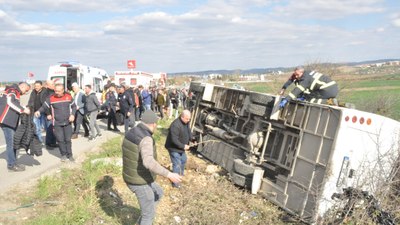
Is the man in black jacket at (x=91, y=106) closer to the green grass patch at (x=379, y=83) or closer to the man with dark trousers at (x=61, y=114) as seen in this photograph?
the man with dark trousers at (x=61, y=114)

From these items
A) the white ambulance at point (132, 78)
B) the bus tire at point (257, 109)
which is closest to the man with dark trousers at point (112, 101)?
the bus tire at point (257, 109)

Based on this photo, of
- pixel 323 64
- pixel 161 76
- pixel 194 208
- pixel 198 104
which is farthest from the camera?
pixel 161 76

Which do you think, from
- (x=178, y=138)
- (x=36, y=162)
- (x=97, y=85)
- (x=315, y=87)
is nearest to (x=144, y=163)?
(x=178, y=138)

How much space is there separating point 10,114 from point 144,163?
4.35 metres

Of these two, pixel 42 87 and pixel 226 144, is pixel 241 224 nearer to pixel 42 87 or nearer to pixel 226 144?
pixel 226 144

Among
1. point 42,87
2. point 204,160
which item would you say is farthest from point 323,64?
point 42,87

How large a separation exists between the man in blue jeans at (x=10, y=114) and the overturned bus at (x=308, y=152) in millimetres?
4472

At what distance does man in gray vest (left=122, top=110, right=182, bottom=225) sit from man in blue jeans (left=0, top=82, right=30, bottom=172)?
390cm

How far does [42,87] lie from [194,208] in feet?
20.3

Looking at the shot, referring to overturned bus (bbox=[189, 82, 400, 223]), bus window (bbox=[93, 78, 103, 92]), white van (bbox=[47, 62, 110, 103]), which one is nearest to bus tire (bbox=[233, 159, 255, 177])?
overturned bus (bbox=[189, 82, 400, 223])

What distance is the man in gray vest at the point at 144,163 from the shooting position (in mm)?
4684

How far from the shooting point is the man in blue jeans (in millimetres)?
7750

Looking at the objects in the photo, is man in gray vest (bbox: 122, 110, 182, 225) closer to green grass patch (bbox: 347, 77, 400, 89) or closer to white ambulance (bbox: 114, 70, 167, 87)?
white ambulance (bbox: 114, 70, 167, 87)

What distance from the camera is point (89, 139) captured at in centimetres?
1209
